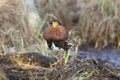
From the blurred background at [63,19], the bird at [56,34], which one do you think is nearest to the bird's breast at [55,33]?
the bird at [56,34]

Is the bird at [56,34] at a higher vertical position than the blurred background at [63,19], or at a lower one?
higher

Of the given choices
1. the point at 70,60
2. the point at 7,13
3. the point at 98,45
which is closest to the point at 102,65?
the point at 70,60

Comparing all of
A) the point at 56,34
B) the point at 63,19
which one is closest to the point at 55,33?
the point at 56,34

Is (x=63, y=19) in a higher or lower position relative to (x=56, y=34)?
lower

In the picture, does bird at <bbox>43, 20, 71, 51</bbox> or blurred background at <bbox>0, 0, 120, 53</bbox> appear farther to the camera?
blurred background at <bbox>0, 0, 120, 53</bbox>

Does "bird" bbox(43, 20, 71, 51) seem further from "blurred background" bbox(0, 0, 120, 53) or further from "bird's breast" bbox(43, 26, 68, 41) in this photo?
"blurred background" bbox(0, 0, 120, 53)

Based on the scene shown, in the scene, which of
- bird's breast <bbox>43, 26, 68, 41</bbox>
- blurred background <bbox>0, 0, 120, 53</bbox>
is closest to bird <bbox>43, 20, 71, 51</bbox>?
bird's breast <bbox>43, 26, 68, 41</bbox>

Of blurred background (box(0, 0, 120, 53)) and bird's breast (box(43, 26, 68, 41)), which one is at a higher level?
bird's breast (box(43, 26, 68, 41))

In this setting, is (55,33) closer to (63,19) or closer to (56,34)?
(56,34)

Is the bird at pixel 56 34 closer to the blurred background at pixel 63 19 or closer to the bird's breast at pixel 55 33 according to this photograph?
the bird's breast at pixel 55 33
